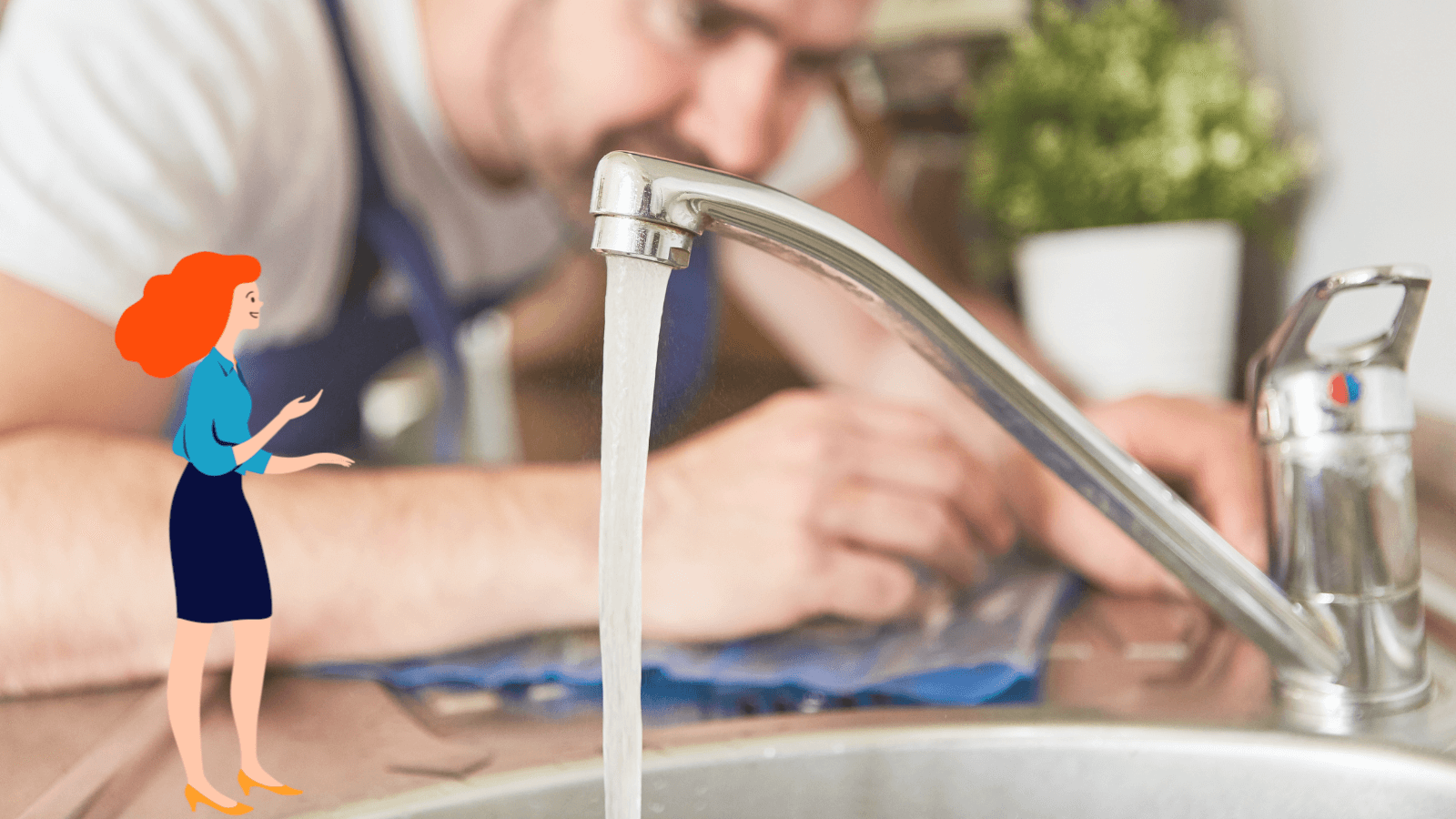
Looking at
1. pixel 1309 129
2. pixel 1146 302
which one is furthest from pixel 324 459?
pixel 1309 129

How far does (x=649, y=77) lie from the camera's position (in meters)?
0.45

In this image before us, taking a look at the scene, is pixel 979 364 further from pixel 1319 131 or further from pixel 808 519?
pixel 1319 131

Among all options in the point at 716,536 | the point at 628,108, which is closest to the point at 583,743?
the point at 716,536

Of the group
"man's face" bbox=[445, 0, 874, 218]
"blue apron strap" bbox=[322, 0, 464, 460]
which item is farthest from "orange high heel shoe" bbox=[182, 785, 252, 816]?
"man's face" bbox=[445, 0, 874, 218]

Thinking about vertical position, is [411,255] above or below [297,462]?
above

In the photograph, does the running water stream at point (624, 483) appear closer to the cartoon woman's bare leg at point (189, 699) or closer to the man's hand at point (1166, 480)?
the cartoon woman's bare leg at point (189, 699)

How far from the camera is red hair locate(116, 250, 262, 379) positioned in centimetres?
17

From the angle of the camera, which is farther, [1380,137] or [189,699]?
[1380,137]

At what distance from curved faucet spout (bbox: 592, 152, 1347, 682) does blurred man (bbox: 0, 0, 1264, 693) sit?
0.22 feet

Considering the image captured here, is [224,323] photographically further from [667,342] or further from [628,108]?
[628,108]

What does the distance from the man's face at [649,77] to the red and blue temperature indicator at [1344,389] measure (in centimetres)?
31

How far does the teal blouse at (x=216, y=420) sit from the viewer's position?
6.4 inches

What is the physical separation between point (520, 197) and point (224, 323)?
405 millimetres

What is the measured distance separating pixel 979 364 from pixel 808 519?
114 mm
